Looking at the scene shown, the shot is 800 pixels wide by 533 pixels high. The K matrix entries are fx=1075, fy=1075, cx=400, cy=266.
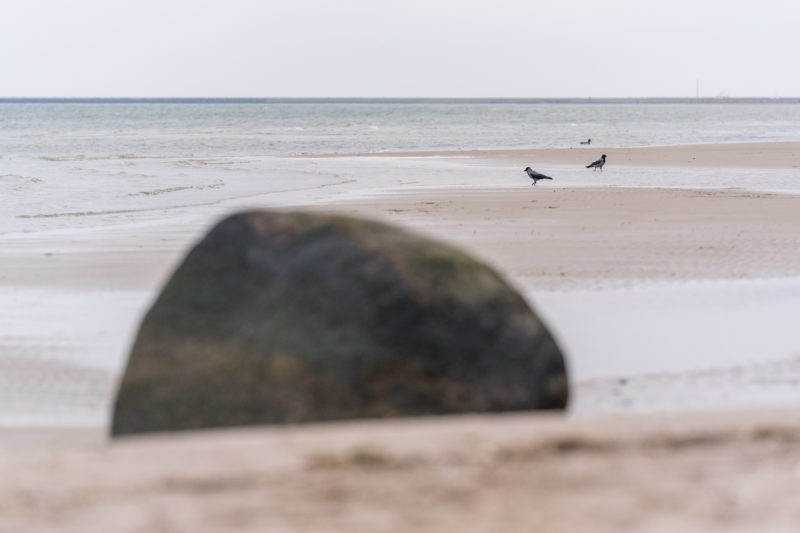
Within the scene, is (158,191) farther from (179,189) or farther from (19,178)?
(19,178)

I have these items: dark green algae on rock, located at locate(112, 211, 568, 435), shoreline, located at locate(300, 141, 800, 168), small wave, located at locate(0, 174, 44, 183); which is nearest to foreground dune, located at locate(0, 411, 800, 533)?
dark green algae on rock, located at locate(112, 211, 568, 435)

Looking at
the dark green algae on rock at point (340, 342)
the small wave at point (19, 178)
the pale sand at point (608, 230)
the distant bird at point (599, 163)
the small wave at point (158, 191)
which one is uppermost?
the distant bird at point (599, 163)

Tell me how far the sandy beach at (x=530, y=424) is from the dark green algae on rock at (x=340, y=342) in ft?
0.88

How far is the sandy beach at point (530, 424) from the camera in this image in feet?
10.6

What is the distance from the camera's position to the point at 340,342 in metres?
4.63

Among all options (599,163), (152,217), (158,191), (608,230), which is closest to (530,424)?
(608,230)

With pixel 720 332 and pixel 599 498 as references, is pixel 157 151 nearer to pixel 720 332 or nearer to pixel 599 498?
pixel 720 332

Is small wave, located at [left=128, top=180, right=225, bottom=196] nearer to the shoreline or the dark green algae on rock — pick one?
the shoreline

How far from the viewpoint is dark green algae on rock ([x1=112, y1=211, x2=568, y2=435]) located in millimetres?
4543

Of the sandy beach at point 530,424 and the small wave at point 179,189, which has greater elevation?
the small wave at point 179,189

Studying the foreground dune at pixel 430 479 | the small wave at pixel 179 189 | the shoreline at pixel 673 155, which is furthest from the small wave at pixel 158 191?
the foreground dune at pixel 430 479

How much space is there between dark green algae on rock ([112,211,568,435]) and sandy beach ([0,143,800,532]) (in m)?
0.27

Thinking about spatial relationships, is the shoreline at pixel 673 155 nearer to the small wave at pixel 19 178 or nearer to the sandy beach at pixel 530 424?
the small wave at pixel 19 178

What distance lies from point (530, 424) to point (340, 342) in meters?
0.99
